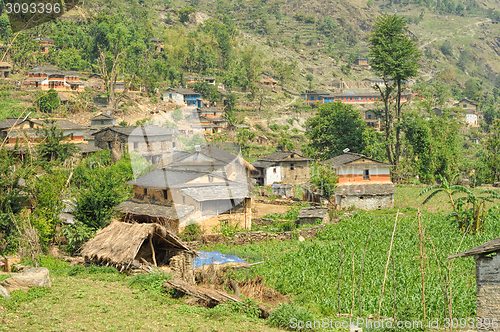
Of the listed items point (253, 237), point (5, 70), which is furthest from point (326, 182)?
point (5, 70)

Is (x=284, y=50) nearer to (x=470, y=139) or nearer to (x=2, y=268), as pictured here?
(x=470, y=139)

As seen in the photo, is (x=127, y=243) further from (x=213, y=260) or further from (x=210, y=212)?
(x=210, y=212)

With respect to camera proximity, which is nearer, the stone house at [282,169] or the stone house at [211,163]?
the stone house at [211,163]

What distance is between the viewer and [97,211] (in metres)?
24.3

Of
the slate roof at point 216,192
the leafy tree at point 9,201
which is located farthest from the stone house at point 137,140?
the leafy tree at point 9,201

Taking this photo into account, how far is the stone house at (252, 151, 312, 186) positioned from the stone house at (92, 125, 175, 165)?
988 cm

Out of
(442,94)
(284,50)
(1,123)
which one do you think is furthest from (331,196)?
(284,50)

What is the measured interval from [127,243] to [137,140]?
33.6 m

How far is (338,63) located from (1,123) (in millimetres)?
107740

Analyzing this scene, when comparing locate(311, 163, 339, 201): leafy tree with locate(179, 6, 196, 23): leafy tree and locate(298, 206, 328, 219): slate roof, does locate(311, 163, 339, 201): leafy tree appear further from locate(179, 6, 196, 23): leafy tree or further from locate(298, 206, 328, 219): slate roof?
locate(179, 6, 196, 23): leafy tree

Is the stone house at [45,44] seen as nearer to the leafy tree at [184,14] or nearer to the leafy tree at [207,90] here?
the leafy tree at [207,90]

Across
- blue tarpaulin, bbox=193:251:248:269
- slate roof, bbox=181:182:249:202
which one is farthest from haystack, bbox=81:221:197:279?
slate roof, bbox=181:182:249:202

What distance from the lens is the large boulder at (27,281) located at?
42.9 feet

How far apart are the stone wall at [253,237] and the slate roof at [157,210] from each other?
1.92m
